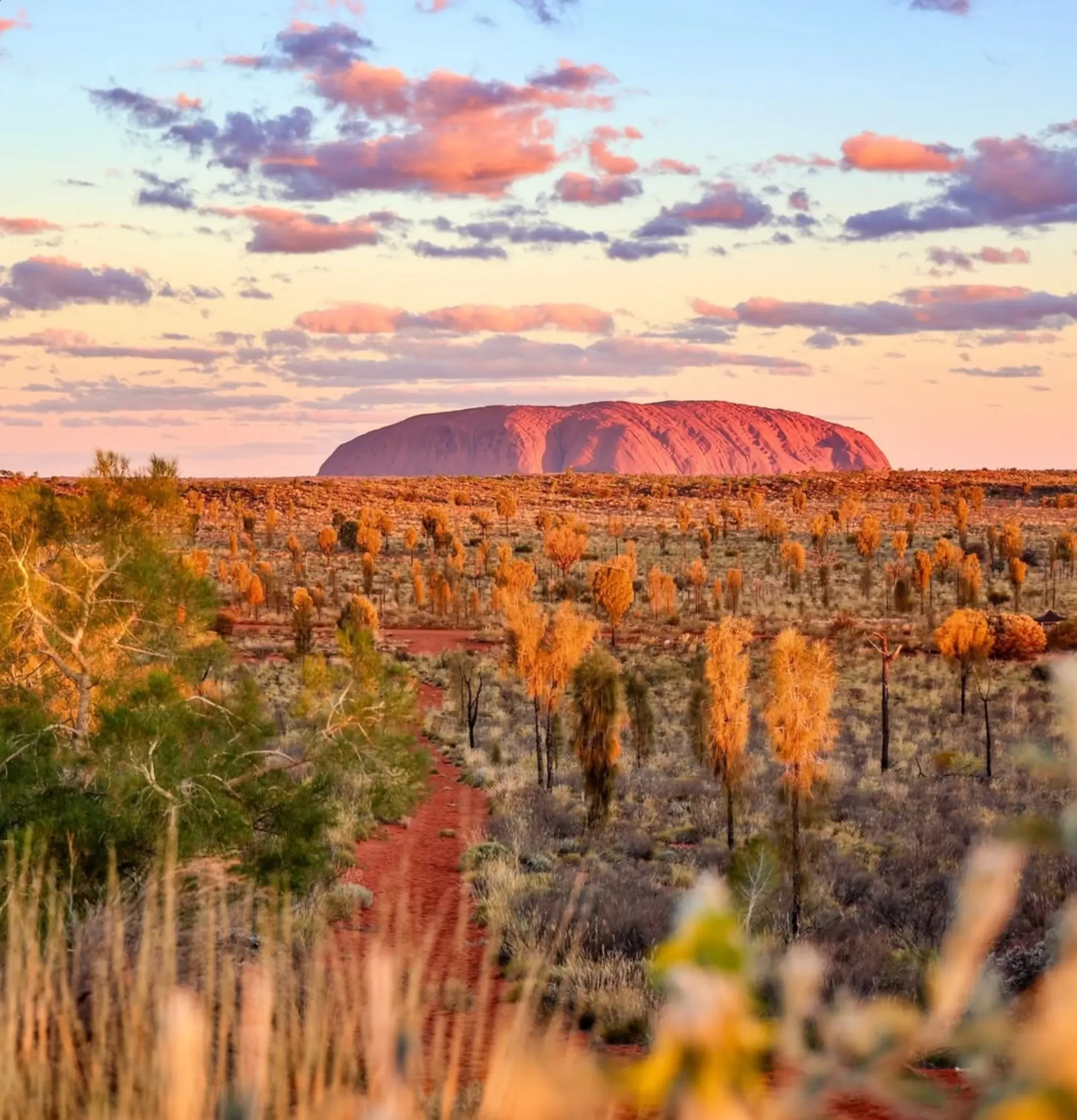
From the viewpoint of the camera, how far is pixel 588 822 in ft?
71.4

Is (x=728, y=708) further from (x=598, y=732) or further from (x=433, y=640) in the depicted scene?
(x=433, y=640)

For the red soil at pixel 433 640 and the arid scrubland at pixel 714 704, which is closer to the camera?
the arid scrubland at pixel 714 704

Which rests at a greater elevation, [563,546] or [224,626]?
[563,546]

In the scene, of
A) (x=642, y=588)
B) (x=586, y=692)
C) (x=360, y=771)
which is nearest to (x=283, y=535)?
(x=642, y=588)

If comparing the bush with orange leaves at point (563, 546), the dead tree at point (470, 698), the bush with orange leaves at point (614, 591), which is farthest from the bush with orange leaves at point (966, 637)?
the bush with orange leaves at point (563, 546)

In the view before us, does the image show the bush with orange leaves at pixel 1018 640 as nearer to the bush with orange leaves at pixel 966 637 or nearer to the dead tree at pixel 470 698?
the bush with orange leaves at pixel 966 637

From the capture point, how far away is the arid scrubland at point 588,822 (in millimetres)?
803

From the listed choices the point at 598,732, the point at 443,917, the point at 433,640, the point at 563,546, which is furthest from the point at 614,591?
the point at 443,917

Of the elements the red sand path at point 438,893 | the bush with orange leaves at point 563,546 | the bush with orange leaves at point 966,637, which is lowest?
the red sand path at point 438,893

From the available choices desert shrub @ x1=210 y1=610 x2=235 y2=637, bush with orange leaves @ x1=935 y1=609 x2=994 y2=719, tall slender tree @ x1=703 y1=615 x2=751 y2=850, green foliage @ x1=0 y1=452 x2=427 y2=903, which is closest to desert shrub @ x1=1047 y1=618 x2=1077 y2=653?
bush with orange leaves @ x1=935 y1=609 x2=994 y2=719

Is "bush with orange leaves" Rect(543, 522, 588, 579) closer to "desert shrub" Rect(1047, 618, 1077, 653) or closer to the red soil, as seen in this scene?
the red soil

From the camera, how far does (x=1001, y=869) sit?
68cm

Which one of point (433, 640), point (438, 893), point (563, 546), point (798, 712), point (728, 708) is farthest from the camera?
point (563, 546)

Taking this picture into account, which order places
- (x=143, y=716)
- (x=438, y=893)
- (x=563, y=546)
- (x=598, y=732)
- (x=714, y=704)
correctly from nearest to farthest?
(x=143, y=716) → (x=438, y=893) → (x=714, y=704) → (x=598, y=732) → (x=563, y=546)
